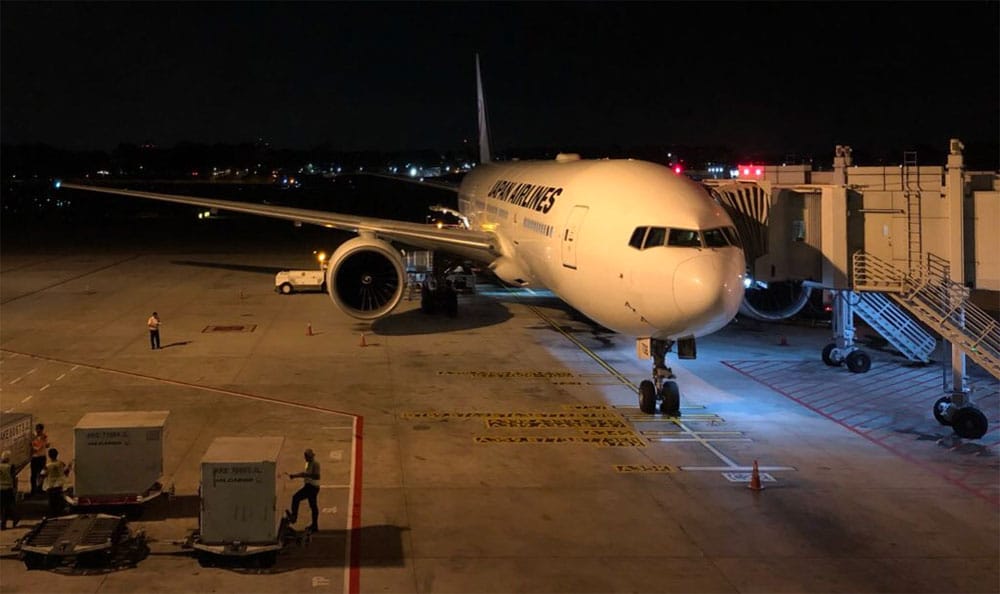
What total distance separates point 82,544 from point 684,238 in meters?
9.38

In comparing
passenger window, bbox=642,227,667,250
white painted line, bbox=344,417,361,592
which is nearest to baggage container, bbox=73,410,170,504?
white painted line, bbox=344,417,361,592

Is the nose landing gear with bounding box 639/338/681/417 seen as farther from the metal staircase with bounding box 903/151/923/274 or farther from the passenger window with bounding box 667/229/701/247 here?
the metal staircase with bounding box 903/151/923/274

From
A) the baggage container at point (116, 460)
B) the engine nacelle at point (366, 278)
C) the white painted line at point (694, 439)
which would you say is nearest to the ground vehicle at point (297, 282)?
the engine nacelle at point (366, 278)

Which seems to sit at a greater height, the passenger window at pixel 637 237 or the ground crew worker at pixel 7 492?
the passenger window at pixel 637 237

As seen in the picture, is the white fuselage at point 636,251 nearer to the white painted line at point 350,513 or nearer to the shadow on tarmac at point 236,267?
the white painted line at point 350,513

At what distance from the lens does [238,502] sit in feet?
30.3

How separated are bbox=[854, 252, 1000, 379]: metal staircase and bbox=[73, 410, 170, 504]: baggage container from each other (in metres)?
12.5

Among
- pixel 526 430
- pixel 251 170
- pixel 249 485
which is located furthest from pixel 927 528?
pixel 251 170

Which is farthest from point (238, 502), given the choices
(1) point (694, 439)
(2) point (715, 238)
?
(2) point (715, 238)

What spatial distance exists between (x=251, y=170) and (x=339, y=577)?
193992mm

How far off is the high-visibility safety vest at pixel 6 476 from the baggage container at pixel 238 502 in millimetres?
2733

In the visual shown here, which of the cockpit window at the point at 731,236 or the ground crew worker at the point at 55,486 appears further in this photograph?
the cockpit window at the point at 731,236

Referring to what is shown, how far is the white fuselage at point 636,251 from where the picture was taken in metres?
13.2

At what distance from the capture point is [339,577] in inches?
351
